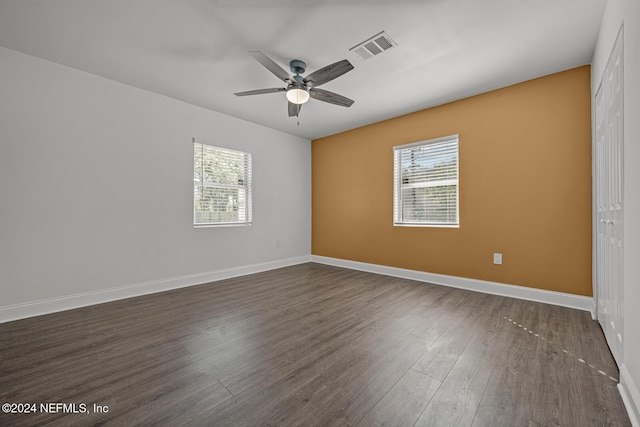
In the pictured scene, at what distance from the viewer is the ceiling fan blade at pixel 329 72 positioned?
2.37m

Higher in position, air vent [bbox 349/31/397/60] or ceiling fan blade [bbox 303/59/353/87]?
air vent [bbox 349/31/397/60]

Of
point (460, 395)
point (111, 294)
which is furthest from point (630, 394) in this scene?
point (111, 294)

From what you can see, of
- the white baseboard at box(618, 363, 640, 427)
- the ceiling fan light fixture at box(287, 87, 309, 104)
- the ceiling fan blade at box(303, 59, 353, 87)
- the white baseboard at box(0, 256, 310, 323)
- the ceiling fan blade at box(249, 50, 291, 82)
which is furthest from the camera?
the ceiling fan light fixture at box(287, 87, 309, 104)

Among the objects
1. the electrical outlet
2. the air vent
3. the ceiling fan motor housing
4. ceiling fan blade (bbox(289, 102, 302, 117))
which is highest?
the air vent

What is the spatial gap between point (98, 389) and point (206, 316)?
3.77 ft

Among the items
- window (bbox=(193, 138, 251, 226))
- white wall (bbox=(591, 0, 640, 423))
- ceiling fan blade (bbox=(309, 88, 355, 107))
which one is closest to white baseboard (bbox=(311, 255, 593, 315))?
white wall (bbox=(591, 0, 640, 423))

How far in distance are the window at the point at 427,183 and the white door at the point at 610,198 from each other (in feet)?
5.03

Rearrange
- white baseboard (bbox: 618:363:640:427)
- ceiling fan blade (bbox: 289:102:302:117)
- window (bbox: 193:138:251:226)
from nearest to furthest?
white baseboard (bbox: 618:363:640:427), ceiling fan blade (bbox: 289:102:302:117), window (bbox: 193:138:251:226)

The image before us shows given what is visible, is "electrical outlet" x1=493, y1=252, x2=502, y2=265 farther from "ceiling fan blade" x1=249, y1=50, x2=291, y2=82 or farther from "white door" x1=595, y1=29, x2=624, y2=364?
"ceiling fan blade" x1=249, y1=50, x2=291, y2=82

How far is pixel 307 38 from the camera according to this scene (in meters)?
2.44

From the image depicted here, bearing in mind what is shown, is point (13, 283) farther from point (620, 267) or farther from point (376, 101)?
point (620, 267)

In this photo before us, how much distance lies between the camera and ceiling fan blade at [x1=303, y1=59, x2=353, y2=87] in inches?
93.4

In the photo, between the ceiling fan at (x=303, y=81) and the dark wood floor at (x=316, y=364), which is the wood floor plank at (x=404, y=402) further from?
the ceiling fan at (x=303, y=81)

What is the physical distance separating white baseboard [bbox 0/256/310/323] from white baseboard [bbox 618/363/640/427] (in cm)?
430
